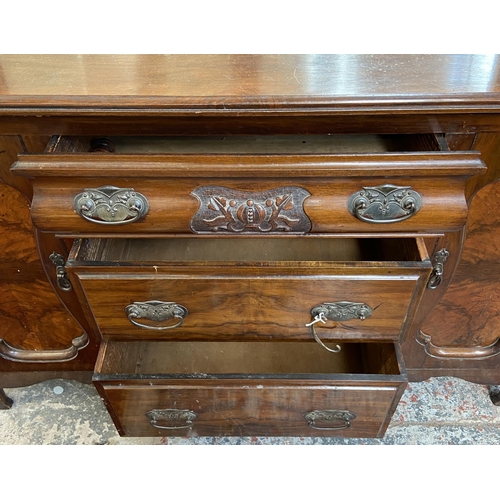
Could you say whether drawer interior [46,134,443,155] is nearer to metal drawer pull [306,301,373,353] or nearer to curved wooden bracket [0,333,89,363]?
metal drawer pull [306,301,373,353]

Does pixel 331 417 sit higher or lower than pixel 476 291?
lower

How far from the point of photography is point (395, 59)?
2.23 ft

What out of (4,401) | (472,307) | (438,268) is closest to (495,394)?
(472,307)

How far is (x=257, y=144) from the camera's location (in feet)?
2.43

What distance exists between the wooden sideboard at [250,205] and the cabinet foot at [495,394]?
1.03ft

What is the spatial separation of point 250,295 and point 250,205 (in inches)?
5.9

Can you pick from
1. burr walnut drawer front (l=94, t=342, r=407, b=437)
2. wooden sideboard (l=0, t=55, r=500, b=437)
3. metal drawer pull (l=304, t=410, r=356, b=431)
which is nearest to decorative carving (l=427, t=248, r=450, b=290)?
wooden sideboard (l=0, t=55, r=500, b=437)

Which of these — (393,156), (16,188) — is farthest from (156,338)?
(393,156)

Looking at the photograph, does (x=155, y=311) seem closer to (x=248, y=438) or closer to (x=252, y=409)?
(x=252, y=409)

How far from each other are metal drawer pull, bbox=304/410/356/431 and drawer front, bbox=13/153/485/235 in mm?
361

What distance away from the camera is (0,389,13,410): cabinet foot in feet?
3.56

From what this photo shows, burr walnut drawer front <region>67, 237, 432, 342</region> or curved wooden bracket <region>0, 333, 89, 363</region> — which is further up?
burr walnut drawer front <region>67, 237, 432, 342</region>

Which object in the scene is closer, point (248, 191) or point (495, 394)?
point (248, 191)

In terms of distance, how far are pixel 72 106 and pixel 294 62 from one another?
0.30m
